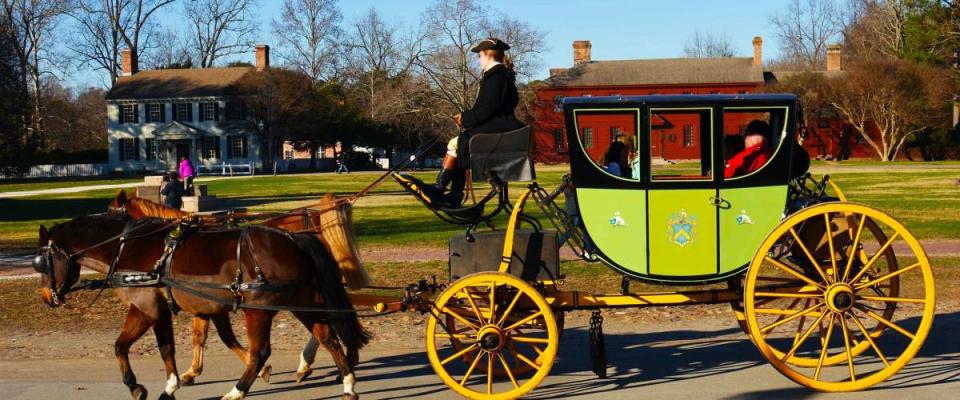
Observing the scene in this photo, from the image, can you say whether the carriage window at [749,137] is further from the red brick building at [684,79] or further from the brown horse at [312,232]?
the red brick building at [684,79]

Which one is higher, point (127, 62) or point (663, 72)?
point (127, 62)

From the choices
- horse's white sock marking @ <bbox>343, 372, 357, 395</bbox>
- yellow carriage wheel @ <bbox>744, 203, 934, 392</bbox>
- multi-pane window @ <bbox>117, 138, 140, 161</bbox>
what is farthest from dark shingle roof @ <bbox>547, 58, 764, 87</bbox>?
horse's white sock marking @ <bbox>343, 372, 357, 395</bbox>

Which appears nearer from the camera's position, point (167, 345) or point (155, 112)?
point (167, 345)

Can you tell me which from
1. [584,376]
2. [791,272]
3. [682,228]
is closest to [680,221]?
[682,228]

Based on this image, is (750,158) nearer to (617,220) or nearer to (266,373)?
(617,220)

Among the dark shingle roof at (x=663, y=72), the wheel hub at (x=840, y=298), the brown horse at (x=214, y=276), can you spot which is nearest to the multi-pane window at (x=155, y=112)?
the dark shingle roof at (x=663, y=72)

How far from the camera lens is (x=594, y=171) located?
754cm

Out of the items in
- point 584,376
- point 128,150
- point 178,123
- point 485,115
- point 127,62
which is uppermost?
point 127,62

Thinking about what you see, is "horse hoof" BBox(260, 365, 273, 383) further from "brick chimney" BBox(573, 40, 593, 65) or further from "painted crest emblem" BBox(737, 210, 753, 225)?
"brick chimney" BBox(573, 40, 593, 65)

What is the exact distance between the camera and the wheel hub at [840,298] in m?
7.27

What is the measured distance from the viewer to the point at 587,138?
758 cm

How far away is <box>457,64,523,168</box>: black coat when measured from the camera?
7520mm

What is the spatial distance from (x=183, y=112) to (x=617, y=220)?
74.1 metres

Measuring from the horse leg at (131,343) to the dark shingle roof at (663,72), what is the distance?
2931 inches
